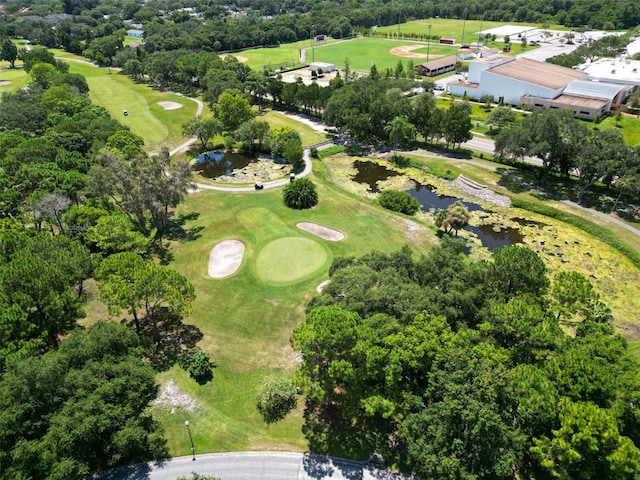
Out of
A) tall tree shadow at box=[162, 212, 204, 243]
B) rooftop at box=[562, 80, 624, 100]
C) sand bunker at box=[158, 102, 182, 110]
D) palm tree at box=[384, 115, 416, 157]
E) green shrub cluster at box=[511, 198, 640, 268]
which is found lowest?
tall tree shadow at box=[162, 212, 204, 243]

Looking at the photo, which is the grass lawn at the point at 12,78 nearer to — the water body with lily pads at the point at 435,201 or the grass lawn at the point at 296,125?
the grass lawn at the point at 296,125

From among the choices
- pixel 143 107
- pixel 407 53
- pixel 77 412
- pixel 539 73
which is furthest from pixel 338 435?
pixel 407 53

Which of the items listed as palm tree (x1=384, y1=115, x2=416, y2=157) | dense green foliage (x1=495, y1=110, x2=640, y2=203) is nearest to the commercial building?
palm tree (x1=384, y1=115, x2=416, y2=157)

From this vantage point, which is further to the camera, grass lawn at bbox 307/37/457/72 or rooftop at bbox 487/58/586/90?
grass lawn at bbox 307/37/457/72

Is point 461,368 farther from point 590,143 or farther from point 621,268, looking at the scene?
point 590,143

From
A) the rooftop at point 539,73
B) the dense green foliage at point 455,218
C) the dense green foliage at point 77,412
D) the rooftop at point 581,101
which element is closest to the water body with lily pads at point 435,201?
the dense green foliage at point 455,218

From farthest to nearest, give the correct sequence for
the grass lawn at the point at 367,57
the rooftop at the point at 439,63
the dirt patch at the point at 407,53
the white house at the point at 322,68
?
the dirt patch at the point at 407,53 → the grass lawn at the point at 367,57 → the white house at the point at 322,68 → the rooftop at the point at 439,63

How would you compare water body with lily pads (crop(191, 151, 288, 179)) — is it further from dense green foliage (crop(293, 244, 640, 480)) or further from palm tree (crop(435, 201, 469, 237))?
dense green foliage (crop(293, 244, 640, 480))

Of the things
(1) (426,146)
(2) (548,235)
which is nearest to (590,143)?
(2) (548,235)
